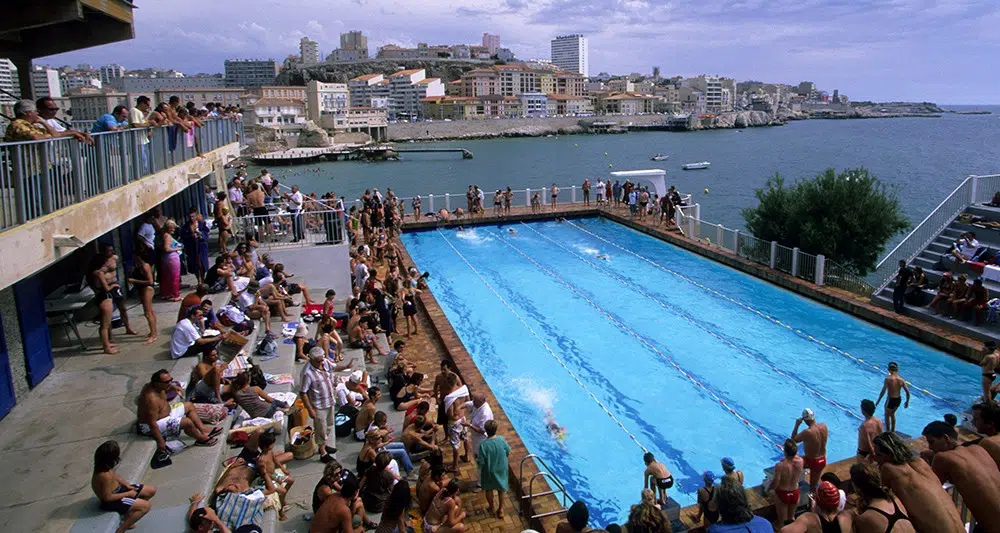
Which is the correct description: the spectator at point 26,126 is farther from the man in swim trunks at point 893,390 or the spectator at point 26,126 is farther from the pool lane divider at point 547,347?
the man in swim trunks at point 893,390

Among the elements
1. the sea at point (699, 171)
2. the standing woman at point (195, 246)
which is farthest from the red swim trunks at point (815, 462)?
the sea at point (699, 171)

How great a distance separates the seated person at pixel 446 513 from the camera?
20.5 feet

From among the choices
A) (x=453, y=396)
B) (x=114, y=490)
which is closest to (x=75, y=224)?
(x=114, y=490)

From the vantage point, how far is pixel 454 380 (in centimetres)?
889

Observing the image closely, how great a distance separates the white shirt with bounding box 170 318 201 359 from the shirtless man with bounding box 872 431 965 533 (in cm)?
759

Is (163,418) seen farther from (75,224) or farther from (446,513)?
(446,513)

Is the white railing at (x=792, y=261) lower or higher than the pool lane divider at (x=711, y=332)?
higher

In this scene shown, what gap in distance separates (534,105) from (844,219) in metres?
155

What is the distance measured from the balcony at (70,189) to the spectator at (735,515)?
5.75 metres

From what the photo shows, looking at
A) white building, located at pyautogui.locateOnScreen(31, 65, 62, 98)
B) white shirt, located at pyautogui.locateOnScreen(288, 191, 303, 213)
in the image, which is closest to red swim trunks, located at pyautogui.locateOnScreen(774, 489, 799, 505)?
white shirt, located at pyautogui.locateOnScreen(288, 191, 303, 213)

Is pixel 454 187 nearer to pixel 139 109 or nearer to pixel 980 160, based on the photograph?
pixel 139 109

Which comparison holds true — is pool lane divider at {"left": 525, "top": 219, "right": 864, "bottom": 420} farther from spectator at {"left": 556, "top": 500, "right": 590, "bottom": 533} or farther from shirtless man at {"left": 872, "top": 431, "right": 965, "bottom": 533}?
spectator at {"left": 556, "top": 500, "right": 590, "bottom": 533}

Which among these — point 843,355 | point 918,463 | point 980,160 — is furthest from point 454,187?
point 980,160

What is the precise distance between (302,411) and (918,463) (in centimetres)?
649
